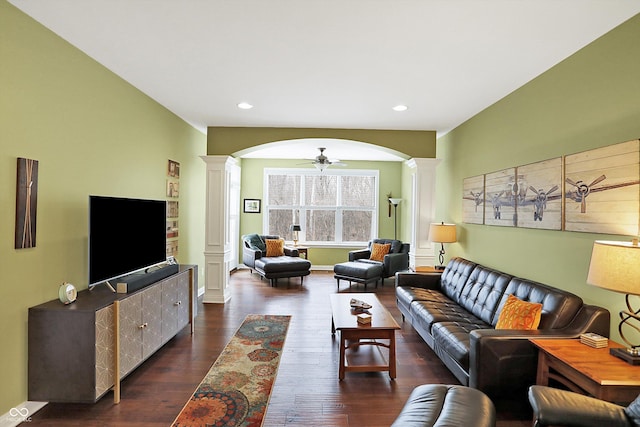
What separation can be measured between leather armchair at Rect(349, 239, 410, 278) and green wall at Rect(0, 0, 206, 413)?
14.5 feet

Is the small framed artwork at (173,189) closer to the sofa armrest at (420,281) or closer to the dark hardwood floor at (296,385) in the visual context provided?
the dark hardwood floor at (296,385)

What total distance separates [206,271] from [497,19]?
464cm

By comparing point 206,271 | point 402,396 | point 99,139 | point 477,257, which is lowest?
point 402,396

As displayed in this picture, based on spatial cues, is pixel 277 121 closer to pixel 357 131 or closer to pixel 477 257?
pixel 357 131

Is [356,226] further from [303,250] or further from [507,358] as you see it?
[507,358]

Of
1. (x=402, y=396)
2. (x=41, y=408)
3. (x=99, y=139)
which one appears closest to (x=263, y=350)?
(x=402, y=396)

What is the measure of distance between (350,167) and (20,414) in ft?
23.2

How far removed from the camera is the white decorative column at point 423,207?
207 inches

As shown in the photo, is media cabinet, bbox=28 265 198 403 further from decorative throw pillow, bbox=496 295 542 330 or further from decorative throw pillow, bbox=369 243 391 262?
decorative throw pillow, bbox=369 243 391 262

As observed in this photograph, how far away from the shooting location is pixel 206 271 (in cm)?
524

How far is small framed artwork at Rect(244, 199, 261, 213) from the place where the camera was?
8.27 meters

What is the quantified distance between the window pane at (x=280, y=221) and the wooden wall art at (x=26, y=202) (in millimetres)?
6047

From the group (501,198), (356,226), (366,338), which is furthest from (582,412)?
(356,226)

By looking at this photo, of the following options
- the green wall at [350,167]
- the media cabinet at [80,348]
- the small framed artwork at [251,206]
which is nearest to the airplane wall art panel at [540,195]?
the media cabinet at [80,348]
